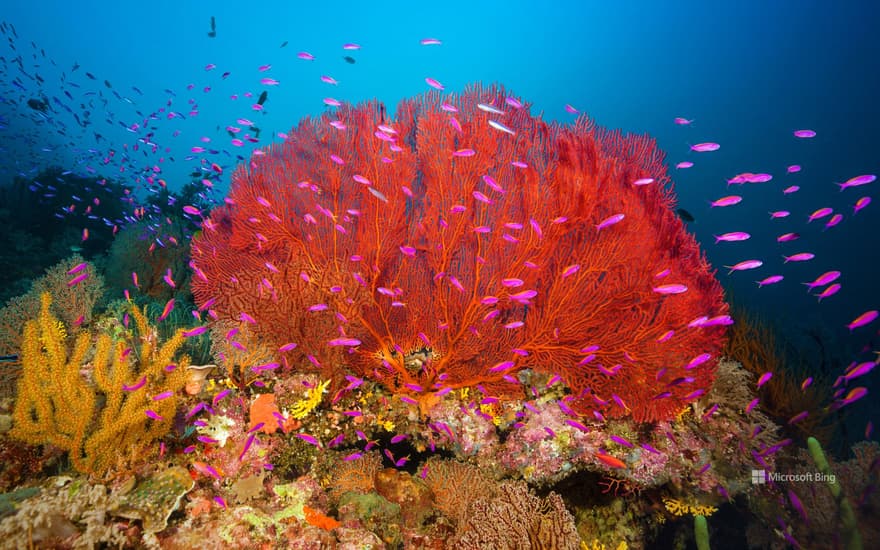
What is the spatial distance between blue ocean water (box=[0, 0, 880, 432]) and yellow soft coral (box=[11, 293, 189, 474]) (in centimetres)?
955

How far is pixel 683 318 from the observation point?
4262 mm

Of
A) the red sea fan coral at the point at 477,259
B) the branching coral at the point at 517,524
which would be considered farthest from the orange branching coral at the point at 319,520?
the red sea fan coral at the point at 477,259

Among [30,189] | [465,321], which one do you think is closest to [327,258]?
[465,321]

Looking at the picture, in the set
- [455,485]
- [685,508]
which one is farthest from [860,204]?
[455,485]

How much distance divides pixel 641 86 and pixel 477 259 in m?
119

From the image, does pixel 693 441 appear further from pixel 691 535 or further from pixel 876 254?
pixel 876 254

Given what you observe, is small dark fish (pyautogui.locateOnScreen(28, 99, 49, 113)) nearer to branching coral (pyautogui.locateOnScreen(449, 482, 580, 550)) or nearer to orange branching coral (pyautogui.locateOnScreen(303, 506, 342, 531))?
orange branching coral (pyautogui.locateOnScreen(303, 506, 342, 531))

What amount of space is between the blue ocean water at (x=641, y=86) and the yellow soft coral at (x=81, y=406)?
9.55 meters

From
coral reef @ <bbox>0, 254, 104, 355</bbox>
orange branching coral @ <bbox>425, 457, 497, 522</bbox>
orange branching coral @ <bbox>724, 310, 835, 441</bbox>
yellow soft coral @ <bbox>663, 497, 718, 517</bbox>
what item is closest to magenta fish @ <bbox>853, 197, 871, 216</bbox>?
orange branching coral @ <bbox>724, 310, 835, 441</bbox>

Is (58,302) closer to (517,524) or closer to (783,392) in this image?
(517,524)

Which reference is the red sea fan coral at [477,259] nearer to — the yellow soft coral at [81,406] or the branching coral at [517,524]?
A: the branching coral at [517,524]

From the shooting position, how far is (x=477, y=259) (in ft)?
15.0

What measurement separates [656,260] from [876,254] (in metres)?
79.3

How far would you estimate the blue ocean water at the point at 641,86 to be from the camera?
46750 mm
